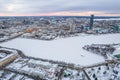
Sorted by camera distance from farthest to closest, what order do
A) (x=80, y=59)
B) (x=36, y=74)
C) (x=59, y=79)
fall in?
(x=80, y=59) < (x=36, y=74) < (x=59, y=79)

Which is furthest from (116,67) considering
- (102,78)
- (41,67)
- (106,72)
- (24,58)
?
(24,58)

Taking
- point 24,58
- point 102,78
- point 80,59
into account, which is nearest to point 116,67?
point 102,78

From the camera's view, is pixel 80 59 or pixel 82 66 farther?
pixel 80 59

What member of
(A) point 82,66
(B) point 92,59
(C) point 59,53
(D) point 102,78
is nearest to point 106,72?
(D) point 102,78

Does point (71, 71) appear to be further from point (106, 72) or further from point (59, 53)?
point (59, 53)

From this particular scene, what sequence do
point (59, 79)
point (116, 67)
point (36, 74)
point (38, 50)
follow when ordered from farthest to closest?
point (38, 50), point (116, 67), point (36, 74), point (59, 79)

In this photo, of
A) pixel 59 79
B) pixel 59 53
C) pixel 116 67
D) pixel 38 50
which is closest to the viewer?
pixel 59 79

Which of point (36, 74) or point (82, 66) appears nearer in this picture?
point (36, 74)

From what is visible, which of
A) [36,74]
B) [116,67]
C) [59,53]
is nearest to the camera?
[36,74]

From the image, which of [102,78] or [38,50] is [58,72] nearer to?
[102,78]
